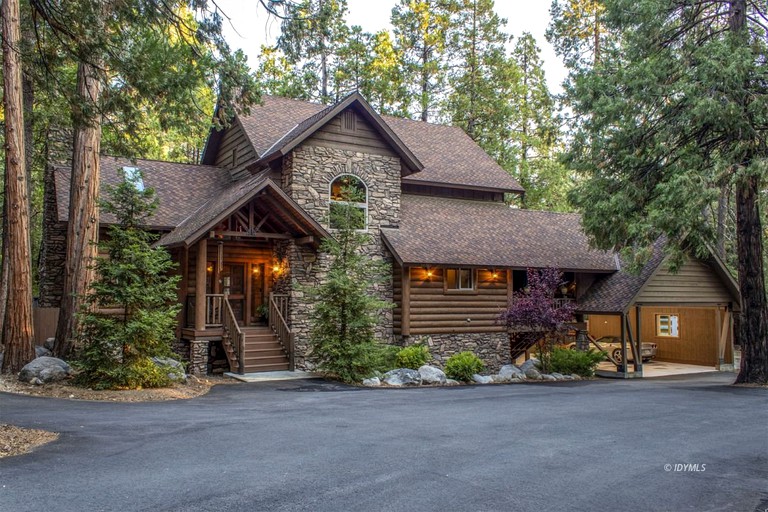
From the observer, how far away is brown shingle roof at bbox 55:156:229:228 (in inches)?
663

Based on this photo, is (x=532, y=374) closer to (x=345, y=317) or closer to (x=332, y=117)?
(x=345, y=317)

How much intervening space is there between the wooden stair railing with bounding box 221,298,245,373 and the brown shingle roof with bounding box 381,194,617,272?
4.99 metres

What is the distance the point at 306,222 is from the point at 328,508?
37.9 feet

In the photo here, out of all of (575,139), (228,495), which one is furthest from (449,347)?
(228,495)

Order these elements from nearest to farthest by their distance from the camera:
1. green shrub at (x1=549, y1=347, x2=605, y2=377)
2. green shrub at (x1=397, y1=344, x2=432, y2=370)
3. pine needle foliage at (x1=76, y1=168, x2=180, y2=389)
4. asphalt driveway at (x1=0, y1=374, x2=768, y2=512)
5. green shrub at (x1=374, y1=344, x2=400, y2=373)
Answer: asphalt driveway at (x1=0, y1=374, x2=768, y2=512) → pine needle foliage at (x1=76, y1=168, x2=180, y2=389) → green shrub at (x1=374, y1=344, x2=400, y2=373) → green shrub at (x1=397, y1=344, x2=432, y2=370) → green shrub at (x1=549, y1=347, x2=605, y2=377)

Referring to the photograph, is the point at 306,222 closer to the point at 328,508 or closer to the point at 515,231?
the point at 515,231

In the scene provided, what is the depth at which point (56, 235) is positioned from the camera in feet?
55.0

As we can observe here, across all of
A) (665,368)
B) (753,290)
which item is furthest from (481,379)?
(665,368)

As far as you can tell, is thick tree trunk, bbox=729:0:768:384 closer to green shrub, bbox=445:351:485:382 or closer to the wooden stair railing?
green shrub, bbox=445:351:485:382

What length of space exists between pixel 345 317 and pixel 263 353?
275 centimetres

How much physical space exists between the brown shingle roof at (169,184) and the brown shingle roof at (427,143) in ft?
7.18

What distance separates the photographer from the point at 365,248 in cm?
1803

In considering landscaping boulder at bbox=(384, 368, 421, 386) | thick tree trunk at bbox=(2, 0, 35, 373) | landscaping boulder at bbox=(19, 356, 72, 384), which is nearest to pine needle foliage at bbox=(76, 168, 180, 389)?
landscaping boulder at bbox=(19, 356, 72, 384)

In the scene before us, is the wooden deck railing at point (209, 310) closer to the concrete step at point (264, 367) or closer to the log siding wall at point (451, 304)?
the concrete step at point (264, 367)
